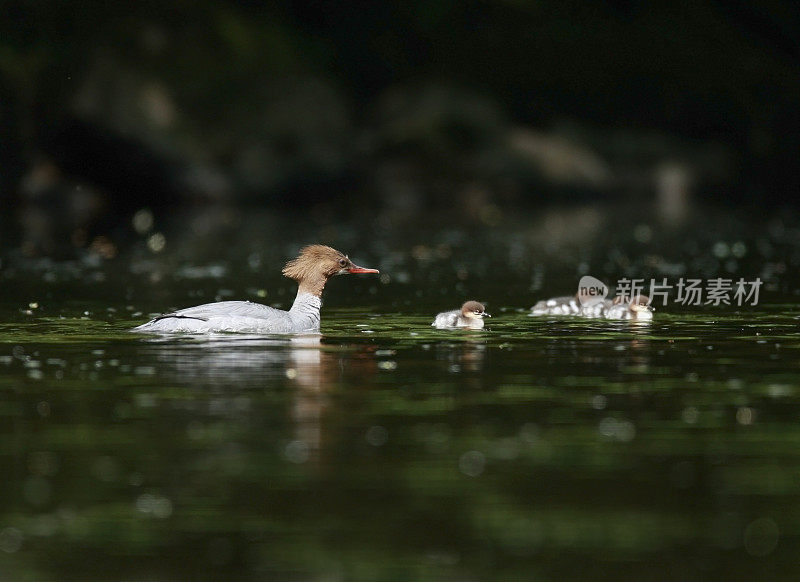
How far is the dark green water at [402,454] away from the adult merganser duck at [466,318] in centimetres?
33

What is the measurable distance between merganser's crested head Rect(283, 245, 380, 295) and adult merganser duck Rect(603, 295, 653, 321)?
9.45 ft

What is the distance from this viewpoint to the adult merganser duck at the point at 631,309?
1781 cm

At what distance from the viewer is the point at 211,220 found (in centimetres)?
4162

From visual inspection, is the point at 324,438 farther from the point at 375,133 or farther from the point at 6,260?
the point at 375,133

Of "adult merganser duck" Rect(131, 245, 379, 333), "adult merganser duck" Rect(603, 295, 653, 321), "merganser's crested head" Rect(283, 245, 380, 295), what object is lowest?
"adult merganser duck" Rect(131, 245, 379, 333)

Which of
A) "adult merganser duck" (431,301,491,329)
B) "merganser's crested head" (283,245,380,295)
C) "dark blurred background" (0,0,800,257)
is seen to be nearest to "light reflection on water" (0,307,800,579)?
"adult merganser duck" (431,301,491,329)

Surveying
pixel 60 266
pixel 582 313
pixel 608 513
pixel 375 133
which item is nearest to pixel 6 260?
pixel 60 266

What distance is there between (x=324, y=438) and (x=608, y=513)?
98.4 inches

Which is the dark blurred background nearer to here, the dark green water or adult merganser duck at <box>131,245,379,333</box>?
adult merganser duck at <box>131,245,379,333</box>

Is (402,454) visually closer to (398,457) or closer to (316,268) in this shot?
(398,457)

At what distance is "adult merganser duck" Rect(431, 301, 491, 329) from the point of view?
55.6 ft

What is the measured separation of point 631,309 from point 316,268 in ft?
11.6

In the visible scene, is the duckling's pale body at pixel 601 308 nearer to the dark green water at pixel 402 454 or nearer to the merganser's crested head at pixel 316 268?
the dark green water at pixel 402 454

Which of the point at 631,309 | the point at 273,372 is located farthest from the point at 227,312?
the point at 631,309
